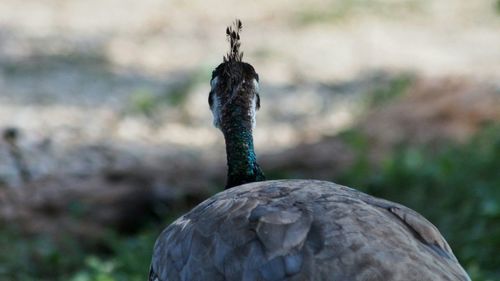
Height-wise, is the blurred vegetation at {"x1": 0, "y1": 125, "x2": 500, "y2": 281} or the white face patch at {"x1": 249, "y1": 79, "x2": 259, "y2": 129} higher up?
the white face patch at {"x1": 249, "y1": 79, "x2": 259, "y2": 129}

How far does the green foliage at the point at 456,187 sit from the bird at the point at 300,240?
160cm

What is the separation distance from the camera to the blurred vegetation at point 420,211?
18.0 ft

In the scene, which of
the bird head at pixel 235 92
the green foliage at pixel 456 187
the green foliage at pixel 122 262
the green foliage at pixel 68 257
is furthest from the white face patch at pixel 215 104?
the green foliage at pixel 456 187

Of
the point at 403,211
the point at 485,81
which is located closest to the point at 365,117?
the point at 485,81

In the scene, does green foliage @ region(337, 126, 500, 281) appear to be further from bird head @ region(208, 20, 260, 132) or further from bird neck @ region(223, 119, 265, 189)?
bird head @ region(208, 20, 260, 132)

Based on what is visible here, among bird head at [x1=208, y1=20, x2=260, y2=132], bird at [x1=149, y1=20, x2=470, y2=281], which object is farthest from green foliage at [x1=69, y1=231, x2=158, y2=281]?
bird at [x1=149, y1=20, x2=470, y2=281]

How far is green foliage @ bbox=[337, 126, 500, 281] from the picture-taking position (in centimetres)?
550

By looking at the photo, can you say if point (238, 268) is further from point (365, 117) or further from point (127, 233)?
point (365, 117)

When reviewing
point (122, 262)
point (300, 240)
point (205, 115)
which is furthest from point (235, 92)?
point (205, 115)

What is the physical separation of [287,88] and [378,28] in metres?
2.19

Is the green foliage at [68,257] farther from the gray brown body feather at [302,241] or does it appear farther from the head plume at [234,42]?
the gray brown body feather at [302,241]

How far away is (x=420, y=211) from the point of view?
595 cm

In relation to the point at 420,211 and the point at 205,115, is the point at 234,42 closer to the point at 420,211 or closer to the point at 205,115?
the point at 420,211

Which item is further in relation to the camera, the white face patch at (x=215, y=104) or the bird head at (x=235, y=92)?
the white face patch at (x=215, y=104)
